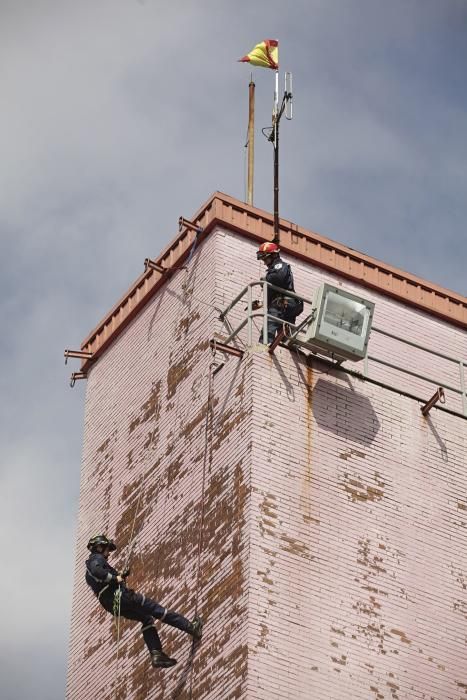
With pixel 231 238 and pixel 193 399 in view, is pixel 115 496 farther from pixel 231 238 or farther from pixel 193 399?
pixel 231 238

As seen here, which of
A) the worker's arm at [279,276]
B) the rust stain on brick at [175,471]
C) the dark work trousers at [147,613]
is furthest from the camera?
the worker's arm at [279,276]

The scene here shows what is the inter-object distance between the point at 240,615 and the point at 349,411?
458cm

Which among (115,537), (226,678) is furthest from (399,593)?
(115,537)


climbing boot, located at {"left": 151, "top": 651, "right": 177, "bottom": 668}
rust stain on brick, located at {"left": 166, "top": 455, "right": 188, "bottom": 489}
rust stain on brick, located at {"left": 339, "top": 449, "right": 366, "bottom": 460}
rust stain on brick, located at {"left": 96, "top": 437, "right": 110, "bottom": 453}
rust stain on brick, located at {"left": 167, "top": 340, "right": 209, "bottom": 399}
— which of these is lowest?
climbing boot, located at {"left": 151, "top": 651, "right": 177, "bottom": 668}

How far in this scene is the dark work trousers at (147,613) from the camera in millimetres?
26547

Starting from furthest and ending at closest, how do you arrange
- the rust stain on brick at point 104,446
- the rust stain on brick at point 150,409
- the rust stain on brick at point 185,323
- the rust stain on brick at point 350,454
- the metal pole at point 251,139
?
the metal pole at point 251,139
the rust stain on brick at point 104,446
the rust stain on brick at point 150,409
the rust stain on brick at point 185,323
the rust stain on brick at point 350,454

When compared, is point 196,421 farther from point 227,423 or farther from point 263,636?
point 263,636

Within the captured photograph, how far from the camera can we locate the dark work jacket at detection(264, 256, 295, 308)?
97.1ft

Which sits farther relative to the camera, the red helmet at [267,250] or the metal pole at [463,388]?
the metal pole at [463,388]

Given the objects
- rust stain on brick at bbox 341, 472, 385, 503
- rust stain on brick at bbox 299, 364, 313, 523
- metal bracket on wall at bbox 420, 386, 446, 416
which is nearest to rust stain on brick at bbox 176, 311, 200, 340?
rust stain on brick at bbox 299, 364, 313, 523

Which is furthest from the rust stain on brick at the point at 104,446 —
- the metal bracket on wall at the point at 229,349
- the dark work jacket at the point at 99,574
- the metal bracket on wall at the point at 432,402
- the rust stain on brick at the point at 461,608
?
the rust stain on brick at the point at 461,608

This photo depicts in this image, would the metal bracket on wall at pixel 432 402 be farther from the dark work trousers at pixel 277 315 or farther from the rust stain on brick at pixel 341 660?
the rust stain on brick at pixel 341 660

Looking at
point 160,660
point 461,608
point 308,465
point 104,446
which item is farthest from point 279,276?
point 160,660

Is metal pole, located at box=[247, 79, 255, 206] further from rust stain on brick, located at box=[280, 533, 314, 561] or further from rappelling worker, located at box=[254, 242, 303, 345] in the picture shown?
rust stain on brick, located at box=[280, 533, 314, 561]
